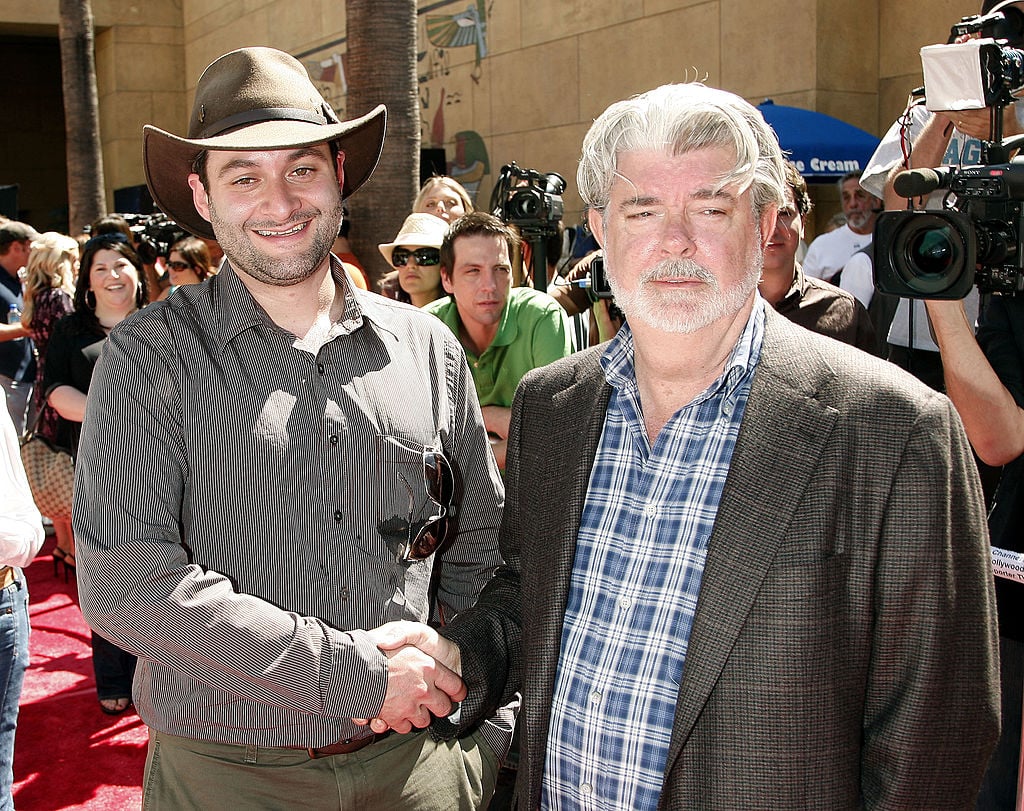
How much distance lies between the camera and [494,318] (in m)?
4.09

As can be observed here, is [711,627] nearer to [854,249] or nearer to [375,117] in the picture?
[375,117]

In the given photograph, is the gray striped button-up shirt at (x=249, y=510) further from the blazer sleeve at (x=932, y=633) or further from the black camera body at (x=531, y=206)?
the black camera body at (x=531, y=206)

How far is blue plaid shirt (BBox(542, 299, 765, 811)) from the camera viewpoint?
5.59ft

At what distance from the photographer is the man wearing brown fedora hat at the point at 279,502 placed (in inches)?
75.5

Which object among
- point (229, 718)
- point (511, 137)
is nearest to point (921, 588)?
point (229, 718)

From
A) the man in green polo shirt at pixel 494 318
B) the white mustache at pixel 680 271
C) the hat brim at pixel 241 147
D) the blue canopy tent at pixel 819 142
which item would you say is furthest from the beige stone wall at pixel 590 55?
the white mustache at pixel 680 271

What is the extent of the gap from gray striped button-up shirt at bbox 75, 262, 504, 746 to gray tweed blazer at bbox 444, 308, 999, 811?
0.70 metres

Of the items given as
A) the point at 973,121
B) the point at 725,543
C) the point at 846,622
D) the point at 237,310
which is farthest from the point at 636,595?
the point at 973,121

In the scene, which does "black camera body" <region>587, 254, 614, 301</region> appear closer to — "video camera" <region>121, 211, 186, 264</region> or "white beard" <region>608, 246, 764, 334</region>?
"white beard" <region>608, 246, 764, 334</region>

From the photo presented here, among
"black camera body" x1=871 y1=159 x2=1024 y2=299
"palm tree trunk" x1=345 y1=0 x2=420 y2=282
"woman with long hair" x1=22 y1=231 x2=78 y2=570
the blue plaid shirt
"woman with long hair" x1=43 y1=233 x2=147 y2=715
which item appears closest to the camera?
the blue plaid shirt

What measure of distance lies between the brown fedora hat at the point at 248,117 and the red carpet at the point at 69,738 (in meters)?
2.84

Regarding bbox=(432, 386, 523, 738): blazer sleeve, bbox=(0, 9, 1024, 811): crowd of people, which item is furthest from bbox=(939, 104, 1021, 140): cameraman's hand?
bbox=(432, 386, 523, 738): blazer sleeve

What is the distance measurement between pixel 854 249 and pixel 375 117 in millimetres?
6406

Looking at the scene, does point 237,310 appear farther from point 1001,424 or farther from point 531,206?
point 531,206
